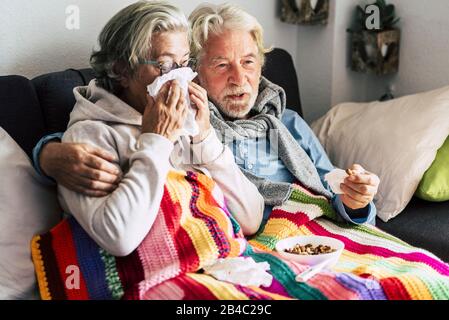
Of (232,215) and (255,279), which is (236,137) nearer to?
(232,215)

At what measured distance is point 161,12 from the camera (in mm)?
1794

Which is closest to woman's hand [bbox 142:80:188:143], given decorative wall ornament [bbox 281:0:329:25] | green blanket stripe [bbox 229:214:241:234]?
green blanket stripe [bbox 229:214:241:234]

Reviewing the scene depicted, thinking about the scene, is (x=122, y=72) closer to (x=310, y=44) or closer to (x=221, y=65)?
(x=221, y=65)

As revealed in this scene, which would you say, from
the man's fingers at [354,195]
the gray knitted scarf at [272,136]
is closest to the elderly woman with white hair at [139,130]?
the gray knitted scarf at [272,136]

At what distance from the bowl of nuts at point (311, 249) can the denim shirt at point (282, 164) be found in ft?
0.74

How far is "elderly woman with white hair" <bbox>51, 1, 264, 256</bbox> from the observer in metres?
1.56

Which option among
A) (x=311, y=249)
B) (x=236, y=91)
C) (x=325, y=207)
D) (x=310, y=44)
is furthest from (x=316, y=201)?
(x=310, y=44)

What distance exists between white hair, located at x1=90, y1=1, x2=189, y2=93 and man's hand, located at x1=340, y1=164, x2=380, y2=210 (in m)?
0.62

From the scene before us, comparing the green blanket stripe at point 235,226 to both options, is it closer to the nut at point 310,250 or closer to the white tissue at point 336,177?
the nut at point 310,250

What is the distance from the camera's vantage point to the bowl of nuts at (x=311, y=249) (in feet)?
5.86

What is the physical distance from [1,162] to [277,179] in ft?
2.89

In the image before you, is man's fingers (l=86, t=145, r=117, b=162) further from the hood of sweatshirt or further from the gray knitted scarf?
the gray knitted scarf

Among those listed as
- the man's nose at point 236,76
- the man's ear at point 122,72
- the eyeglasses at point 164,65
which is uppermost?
the eyeglasses at point 164,65
